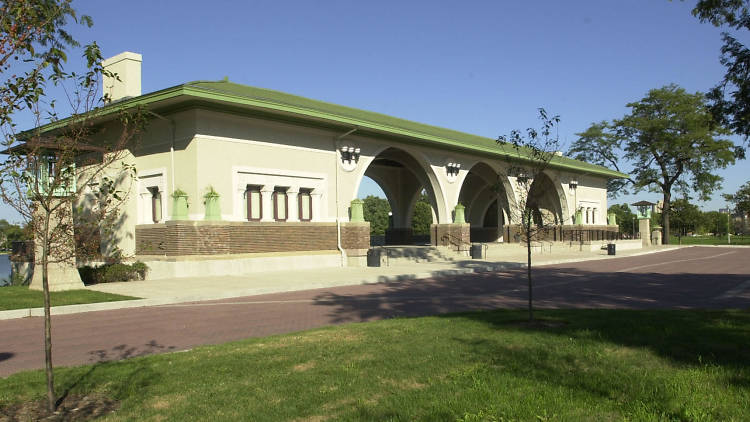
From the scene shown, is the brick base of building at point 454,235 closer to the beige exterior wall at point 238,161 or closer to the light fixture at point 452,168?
the light fixture at point 452,168

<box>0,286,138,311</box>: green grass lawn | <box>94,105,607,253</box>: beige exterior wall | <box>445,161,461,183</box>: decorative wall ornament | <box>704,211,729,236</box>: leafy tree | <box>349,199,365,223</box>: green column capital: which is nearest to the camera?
<box>0,286,138,311</box>: green grass lawn

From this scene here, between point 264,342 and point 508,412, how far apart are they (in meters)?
4.65

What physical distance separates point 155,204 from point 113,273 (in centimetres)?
563

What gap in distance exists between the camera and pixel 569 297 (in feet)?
49.7

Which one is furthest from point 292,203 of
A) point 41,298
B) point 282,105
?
point 41,298

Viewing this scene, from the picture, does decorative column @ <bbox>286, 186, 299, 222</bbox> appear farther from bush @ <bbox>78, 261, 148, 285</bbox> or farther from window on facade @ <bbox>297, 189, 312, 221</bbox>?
bush @ <bbox>78, 261, 148, 285</bbox>

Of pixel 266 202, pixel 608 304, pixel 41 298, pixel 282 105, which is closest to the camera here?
pixel 608 304

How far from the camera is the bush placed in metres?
20.0

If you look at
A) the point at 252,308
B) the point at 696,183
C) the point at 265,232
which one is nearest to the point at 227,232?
the point at 265,232

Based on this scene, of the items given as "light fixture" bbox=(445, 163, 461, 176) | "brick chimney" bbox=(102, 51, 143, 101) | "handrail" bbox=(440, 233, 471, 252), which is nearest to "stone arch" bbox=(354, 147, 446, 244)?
"light fixture" bbox=(445, 163, 461, 176)

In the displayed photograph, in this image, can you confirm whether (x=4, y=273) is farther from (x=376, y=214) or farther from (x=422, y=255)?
(x=376, y=214)

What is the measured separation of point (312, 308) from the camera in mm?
13656

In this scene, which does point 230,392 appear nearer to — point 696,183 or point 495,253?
point 495,253

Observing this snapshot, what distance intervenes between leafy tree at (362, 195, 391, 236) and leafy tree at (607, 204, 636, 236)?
1533 inches
